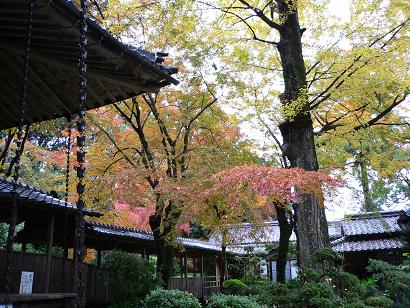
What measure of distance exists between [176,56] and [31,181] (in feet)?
28.2

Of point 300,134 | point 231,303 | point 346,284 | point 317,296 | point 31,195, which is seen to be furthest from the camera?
point 300,134

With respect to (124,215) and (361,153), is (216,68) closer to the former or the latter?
(361,153)

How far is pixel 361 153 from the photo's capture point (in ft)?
46.0

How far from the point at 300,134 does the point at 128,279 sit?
6.72 meters

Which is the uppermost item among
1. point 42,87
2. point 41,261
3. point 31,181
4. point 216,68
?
point 216,68

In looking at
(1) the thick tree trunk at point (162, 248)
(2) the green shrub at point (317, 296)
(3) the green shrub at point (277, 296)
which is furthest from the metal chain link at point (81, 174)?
(1) the thick tree trunk at point (162, 248)

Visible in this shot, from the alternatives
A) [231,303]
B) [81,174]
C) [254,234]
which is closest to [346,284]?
[231,303]

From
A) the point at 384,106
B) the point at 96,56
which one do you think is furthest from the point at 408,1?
the point at 96,56

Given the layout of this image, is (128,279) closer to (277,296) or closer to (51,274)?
(51,274)

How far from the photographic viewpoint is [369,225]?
21.3 meters

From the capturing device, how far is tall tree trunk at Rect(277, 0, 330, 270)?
8.23 meters

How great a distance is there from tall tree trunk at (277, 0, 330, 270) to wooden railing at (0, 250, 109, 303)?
571cm

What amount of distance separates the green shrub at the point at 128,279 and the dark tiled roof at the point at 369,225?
Result: 11108 mm

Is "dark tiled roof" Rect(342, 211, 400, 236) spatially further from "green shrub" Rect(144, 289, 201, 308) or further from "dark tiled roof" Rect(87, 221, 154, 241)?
"green shrub" Rect(144, 289, 201, 308)
